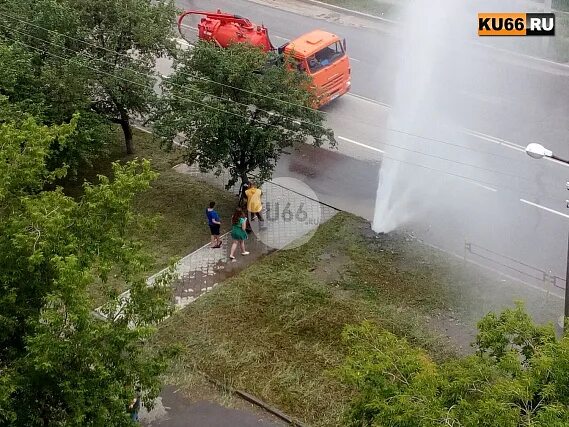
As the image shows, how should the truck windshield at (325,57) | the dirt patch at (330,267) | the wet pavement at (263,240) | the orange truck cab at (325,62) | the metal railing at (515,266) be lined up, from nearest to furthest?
the metal railing at (515,266) < the dirt patch at (330,267) < the wet pavement at (263,240) < the orange truck cab at (325,62) < the truck windshield at (325,57)

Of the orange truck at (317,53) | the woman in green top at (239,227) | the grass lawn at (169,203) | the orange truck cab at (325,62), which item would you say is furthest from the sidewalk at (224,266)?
the orange truck cab at (325,62)

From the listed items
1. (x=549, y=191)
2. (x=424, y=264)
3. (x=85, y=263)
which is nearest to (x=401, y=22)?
(x=549, y=191)

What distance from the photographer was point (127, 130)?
66.0 feet

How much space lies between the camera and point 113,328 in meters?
9.51

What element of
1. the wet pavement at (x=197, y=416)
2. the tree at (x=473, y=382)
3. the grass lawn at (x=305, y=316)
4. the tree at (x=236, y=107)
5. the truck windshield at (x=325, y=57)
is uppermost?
the tree at (x=473, y=382)

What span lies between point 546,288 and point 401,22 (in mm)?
15130

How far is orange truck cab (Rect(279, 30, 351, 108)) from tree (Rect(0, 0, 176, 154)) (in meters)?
4.45

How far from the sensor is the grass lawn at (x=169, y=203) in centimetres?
1695

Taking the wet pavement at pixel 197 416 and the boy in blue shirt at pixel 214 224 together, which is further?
the boy in blue shirt at pixel 214 224

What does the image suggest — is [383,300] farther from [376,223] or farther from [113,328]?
[113,328]

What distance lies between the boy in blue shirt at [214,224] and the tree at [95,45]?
3.29m

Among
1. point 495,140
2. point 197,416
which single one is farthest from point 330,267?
point 495,140

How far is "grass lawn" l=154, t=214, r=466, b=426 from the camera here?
1305 cm
